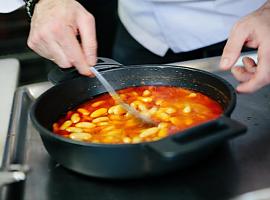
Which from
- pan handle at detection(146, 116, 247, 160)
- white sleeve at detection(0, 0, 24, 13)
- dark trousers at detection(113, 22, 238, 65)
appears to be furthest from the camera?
dark trousers at detection(113, 22, 238, 65)

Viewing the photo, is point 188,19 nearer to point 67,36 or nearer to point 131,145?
point 67,36

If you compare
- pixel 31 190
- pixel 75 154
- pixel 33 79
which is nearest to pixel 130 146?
pixel 75 154

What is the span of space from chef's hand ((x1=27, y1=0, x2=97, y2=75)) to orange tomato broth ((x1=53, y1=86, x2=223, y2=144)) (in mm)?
94

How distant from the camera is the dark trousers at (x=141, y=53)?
1.41 meters

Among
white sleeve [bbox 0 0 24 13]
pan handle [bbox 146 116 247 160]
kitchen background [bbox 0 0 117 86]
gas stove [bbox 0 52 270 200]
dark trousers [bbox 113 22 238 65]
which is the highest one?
pan handle [bbox 146 116 247 160]

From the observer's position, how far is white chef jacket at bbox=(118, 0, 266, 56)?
51.6 inches

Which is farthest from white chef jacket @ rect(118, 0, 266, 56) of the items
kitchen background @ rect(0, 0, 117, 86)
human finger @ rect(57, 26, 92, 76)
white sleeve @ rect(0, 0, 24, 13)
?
kitchen background @ rect(0, 0, 117, 86)

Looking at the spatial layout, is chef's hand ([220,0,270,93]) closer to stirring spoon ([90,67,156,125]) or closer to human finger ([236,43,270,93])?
human finger ([236,43,270,93])

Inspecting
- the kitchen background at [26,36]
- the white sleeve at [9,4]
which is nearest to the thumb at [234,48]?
the white sleeve at [9,4]

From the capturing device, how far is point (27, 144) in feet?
3.13

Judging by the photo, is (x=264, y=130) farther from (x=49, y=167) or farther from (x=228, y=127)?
(x=49, y=167)

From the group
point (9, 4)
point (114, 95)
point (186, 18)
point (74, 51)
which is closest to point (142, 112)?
point (114, 95)

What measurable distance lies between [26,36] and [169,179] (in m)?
1.68

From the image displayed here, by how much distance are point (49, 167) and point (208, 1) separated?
0.69 m
